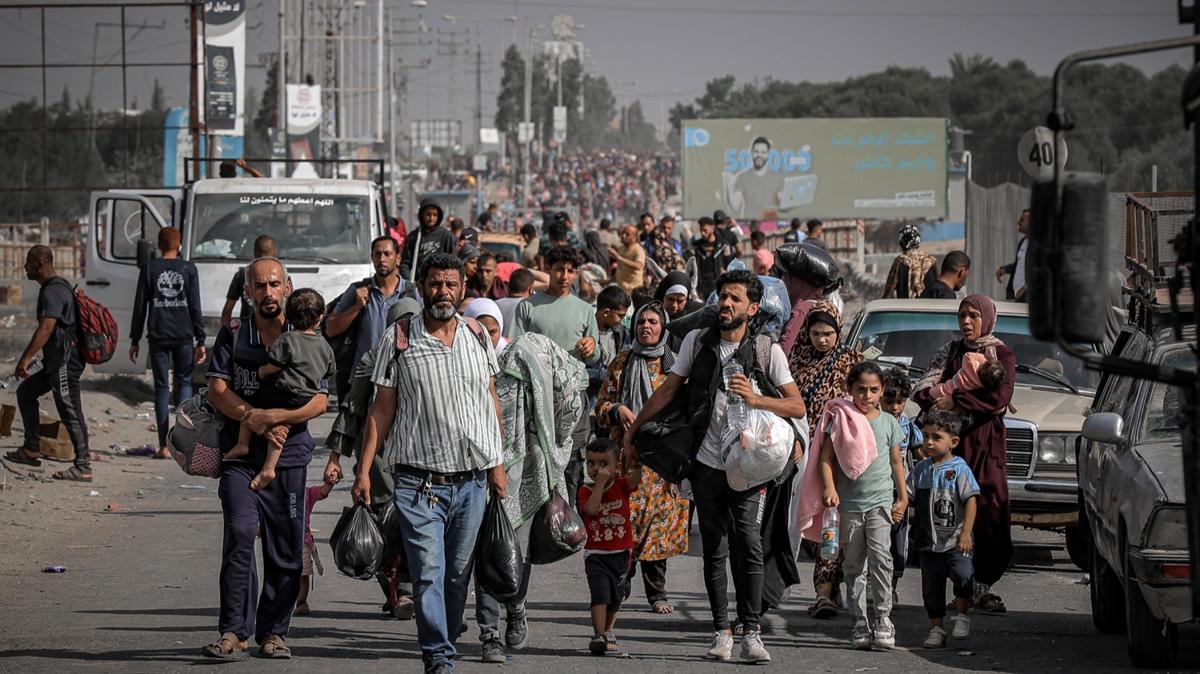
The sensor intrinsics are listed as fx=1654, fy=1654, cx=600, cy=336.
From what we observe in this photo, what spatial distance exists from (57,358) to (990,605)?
26.3 feet

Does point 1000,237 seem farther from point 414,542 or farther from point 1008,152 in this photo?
point 1008,152

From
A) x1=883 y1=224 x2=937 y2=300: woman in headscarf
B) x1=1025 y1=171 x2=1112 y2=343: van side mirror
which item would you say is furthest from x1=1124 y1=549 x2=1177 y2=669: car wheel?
x1=883 y1=224 x2=937 y2=300: woman in headscarf

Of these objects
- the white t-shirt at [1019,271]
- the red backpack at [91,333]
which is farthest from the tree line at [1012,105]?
the red backpack at [91,333]

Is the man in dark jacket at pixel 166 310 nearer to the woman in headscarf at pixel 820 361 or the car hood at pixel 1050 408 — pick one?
the car hood at pixel 1050 408

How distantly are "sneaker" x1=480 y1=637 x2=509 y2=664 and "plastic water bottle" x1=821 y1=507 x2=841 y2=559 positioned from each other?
5.59 ft

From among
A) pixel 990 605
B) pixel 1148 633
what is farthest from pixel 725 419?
pixel 990 605

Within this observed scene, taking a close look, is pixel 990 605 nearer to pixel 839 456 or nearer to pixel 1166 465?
pixel 839 456

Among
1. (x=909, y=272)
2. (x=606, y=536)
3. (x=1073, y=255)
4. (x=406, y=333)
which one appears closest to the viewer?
(x=1073, y=255)

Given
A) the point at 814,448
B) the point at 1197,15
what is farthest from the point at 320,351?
the point at 1197,15

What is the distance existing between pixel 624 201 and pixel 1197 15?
10022cm

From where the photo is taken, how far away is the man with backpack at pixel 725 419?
771 centimetres

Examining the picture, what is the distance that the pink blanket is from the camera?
8203 mm

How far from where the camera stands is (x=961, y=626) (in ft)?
27.5

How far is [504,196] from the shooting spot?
5349 inches
